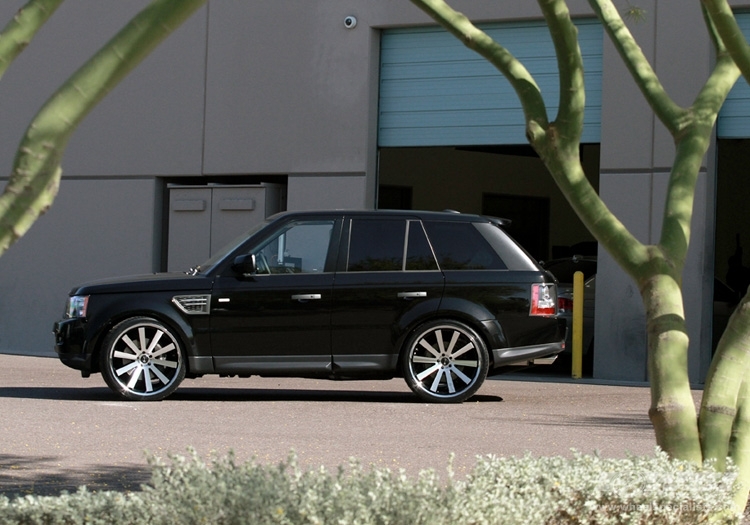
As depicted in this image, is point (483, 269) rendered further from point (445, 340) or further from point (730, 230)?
point (730, 230)

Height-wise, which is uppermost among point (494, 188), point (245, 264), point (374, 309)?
point (494, 188)

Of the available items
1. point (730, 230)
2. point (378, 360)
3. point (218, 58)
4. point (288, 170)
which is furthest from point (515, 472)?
point (730, 230)

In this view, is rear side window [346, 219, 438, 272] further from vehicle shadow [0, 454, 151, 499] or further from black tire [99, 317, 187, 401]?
vehicle shadow [0, 454, 151, 499]

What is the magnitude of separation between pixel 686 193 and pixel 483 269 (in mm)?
6259

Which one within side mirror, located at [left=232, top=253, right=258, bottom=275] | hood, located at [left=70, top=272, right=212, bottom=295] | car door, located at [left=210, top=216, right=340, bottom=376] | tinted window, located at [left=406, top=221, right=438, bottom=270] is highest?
tinted window, located at [left=406, top=221, right=438, bottom=270]

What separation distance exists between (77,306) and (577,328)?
21.8 ft

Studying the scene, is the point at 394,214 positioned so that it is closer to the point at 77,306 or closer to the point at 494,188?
the point at 77,306

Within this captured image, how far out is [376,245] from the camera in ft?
39.8

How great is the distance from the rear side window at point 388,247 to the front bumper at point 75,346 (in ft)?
8.46

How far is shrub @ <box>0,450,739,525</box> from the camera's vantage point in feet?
13.6

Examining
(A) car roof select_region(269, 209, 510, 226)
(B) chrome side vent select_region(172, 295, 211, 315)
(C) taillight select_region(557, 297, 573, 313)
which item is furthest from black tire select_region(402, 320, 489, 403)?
(C) taillight select_region(557, 297, 573, 313)

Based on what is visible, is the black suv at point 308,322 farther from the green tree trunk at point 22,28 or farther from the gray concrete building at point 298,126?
the green tree trunk at point 22,28

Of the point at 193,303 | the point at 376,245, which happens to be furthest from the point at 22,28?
the point at 376,245

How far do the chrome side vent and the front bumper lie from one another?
92 cm
